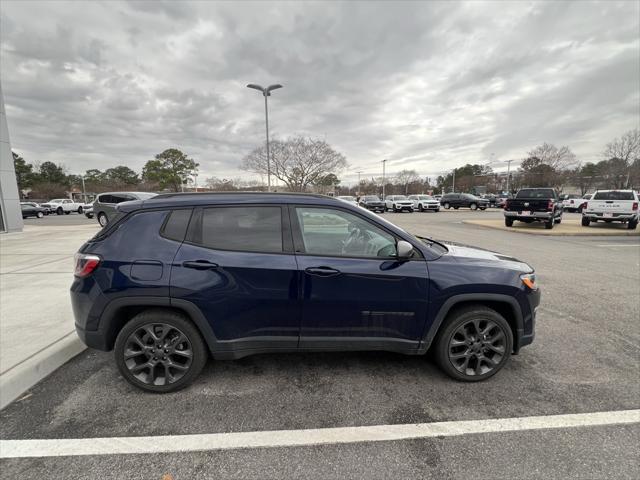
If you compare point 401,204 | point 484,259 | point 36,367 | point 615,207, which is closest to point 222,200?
point 36,367

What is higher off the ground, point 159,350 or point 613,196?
point 613,196

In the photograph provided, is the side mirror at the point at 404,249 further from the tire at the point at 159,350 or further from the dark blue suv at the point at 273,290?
the tire at the point at 159,350

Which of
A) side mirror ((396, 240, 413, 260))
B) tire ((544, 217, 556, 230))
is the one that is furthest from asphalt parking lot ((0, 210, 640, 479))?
tire ((544, 217, 556, 230))

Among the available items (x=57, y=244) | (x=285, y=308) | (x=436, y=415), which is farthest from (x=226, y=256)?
(x=57, y=244)

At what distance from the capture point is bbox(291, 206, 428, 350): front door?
8.46 feet

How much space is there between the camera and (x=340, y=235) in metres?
2.77

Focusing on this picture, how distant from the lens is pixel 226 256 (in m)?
2.58

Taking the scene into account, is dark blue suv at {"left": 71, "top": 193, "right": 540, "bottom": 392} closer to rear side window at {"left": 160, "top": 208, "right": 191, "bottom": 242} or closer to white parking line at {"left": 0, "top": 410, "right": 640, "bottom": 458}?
rear side window at {"left": 160, "top": 208, "right": 191, "bottom": 242}

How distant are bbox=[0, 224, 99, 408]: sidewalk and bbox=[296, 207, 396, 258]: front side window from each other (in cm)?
278

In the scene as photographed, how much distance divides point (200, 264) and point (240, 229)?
0.45m

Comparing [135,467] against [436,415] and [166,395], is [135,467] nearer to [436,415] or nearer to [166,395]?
[166,395]

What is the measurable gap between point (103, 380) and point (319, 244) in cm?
238

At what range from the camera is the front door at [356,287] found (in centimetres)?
258

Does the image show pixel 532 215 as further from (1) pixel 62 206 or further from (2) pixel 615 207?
(1) pixel 62 206
